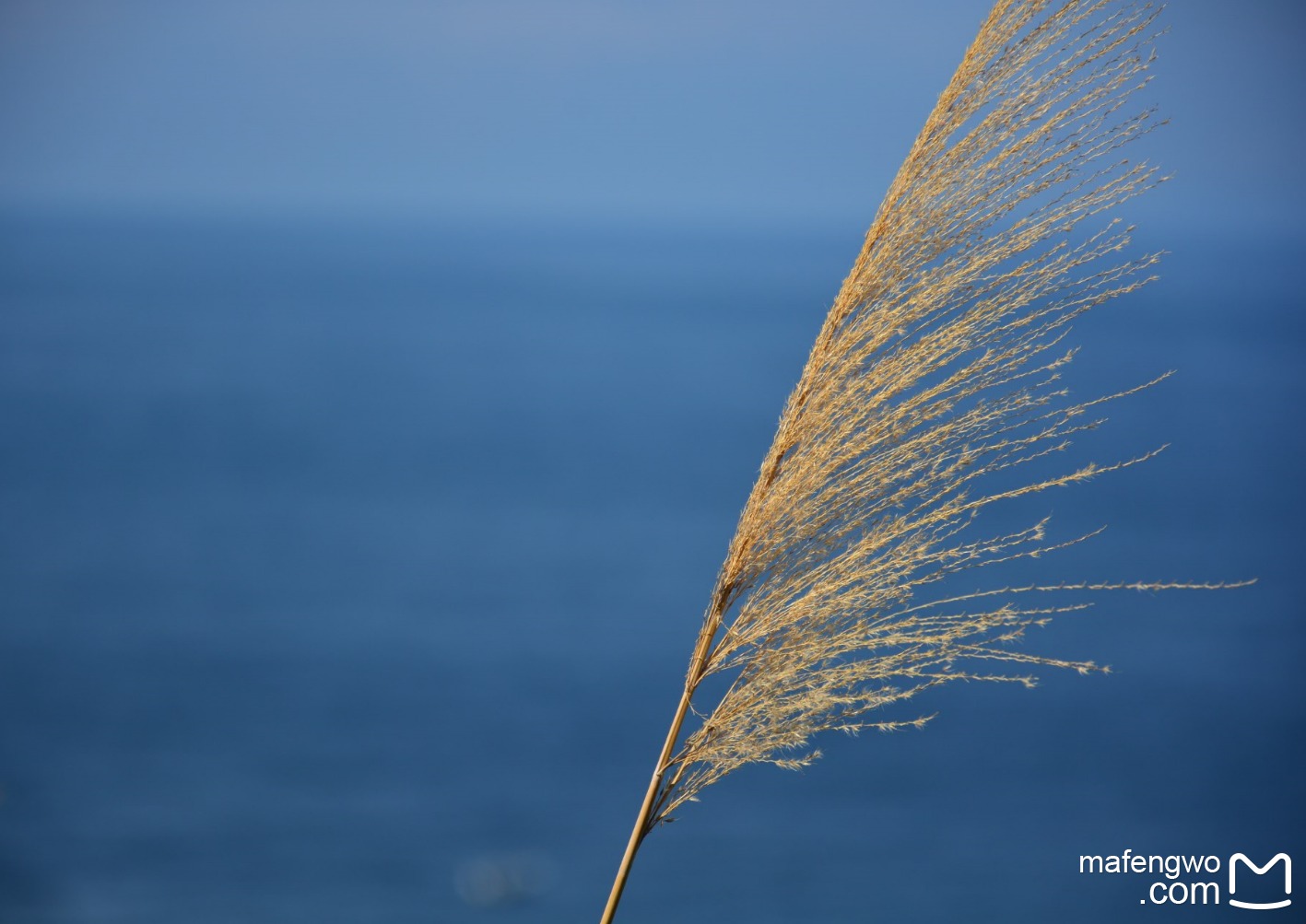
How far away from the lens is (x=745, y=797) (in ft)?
33.9

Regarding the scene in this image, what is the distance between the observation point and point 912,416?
3.75 feet

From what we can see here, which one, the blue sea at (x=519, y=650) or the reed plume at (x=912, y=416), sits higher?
the blue sea at (x=519, y=650)

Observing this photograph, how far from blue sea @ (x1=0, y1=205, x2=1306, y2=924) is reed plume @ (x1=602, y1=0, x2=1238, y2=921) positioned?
815cm

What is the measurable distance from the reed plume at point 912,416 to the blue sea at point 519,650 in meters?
8.15

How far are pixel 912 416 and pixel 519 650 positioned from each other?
479 inches

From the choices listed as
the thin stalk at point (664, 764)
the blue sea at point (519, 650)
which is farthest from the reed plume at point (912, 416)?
the blue sea at point (519, 650)

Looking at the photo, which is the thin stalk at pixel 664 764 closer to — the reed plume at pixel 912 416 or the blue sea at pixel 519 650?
the reed plume at pixel 912 416

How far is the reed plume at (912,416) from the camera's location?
3.59 feet

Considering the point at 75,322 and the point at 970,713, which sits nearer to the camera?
the point at 970,713

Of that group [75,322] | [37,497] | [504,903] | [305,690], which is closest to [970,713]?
[504,903]

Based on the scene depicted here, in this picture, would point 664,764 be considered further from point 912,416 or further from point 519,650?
point 519,650

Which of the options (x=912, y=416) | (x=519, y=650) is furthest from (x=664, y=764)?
(x=519, y=650)

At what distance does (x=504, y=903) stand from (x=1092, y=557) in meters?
8.23

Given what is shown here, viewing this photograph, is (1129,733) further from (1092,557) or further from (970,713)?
(1092,557)
